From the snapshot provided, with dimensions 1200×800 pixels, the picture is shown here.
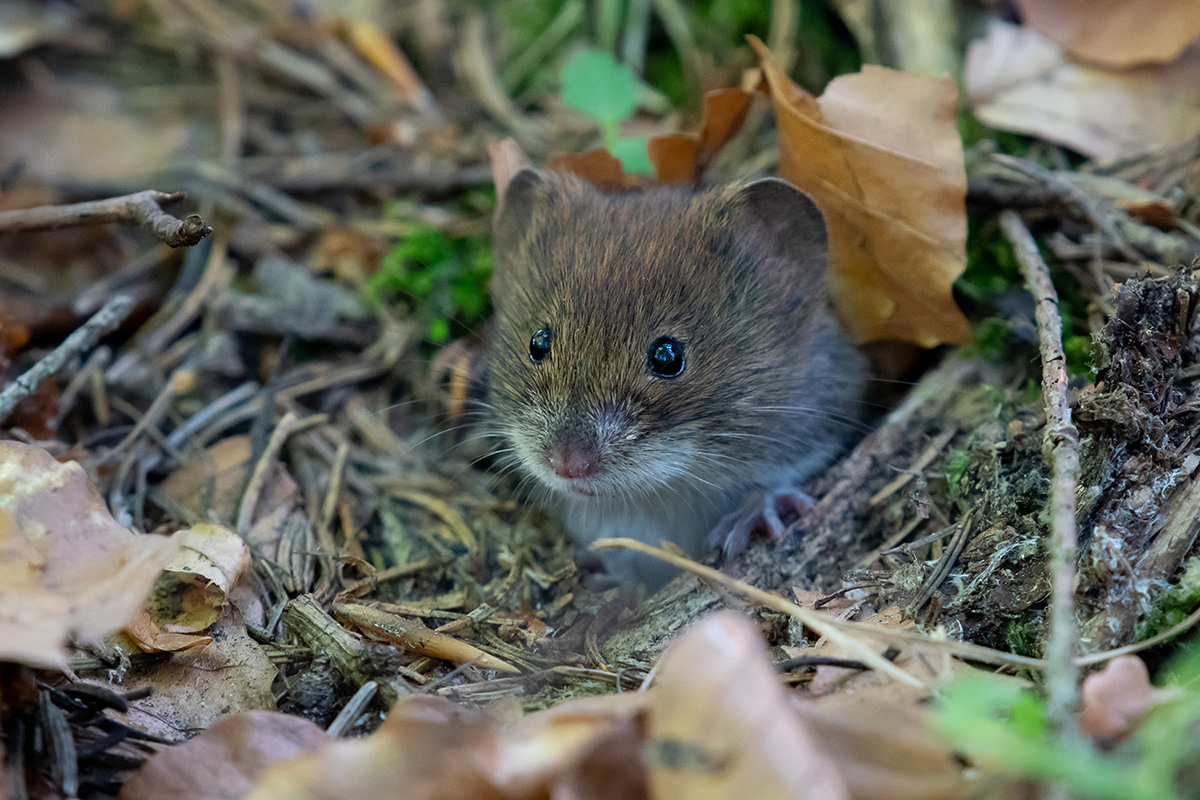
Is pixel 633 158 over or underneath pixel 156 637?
over

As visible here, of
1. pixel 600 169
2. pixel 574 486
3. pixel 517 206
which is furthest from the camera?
pixel 600 169

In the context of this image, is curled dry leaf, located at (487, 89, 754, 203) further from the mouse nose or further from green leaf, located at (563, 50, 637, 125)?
the mouse nose

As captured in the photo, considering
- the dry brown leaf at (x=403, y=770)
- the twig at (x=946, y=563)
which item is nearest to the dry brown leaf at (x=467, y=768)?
the dry brown leaf at (x=403, y=770)

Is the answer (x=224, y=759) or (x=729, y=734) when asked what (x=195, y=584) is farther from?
(x=729, y=734)

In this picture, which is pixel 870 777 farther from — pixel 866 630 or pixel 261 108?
pixel 261 108

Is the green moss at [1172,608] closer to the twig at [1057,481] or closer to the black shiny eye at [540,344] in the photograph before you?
the twig at [1057,481]

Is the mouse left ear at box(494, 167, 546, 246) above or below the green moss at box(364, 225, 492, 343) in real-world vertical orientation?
above

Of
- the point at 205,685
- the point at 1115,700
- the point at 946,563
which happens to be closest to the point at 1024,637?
the point at 946,563

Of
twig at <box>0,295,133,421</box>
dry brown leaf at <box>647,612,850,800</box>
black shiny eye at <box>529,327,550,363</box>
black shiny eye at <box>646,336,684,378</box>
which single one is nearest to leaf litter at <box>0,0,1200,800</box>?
dry brown leaf at <box>647,612,850,800</box>
